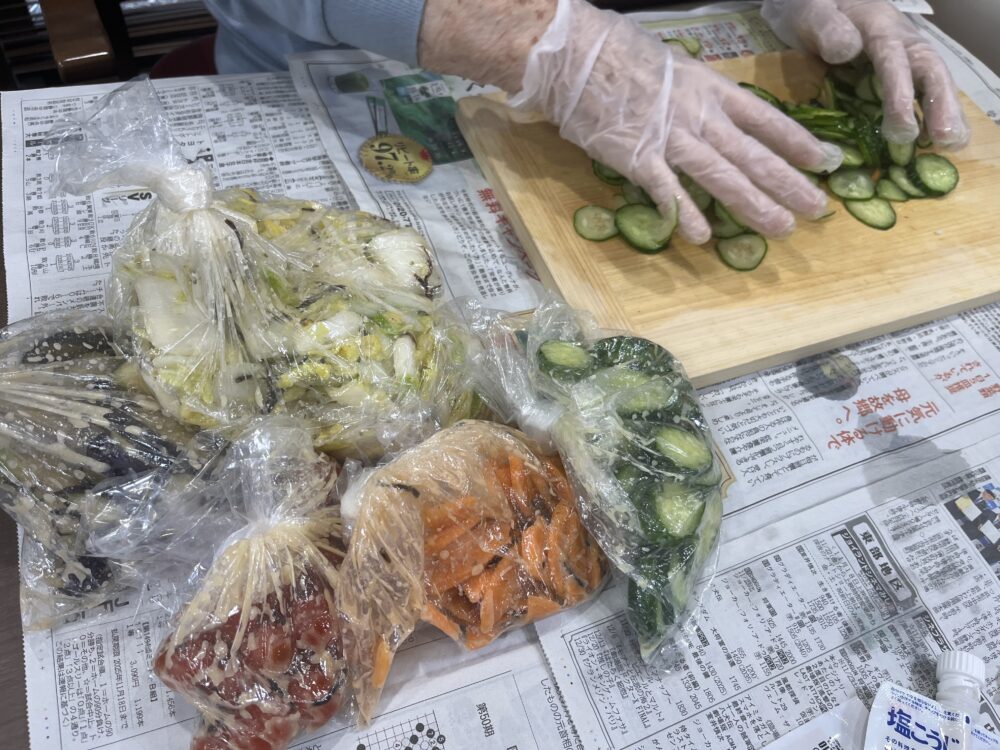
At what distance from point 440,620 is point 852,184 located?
1428 millimetres

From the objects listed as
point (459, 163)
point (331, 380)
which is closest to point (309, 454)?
point (331, 380)

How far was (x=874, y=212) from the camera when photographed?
1762mm

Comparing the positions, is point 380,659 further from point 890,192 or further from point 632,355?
point 890,192

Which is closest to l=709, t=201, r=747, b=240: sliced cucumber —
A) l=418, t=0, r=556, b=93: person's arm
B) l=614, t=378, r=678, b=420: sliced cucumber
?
l=418, t=0, r=556, b=93: person's arm

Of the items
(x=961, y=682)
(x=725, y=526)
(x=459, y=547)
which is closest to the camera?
(x=459, y=547)

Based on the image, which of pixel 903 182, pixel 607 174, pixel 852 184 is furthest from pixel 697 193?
pixel 903 182

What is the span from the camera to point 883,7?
6.28 ft

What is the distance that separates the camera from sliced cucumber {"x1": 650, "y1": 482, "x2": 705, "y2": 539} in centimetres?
106

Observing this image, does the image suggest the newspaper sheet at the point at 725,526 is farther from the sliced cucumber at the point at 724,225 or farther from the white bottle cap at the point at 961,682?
the sliced cucumber at the point at 724,225

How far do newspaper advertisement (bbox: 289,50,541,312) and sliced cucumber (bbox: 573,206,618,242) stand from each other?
143mm

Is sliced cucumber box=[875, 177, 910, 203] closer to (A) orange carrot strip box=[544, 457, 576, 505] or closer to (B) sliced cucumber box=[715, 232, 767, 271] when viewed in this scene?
(B) sliced cucumber box=[715, 232, 767, 271]

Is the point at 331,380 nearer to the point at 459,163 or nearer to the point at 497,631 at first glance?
the point at 497,631

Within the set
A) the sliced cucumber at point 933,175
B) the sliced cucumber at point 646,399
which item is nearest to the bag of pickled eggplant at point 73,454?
the sliced cucumber at point 646,399

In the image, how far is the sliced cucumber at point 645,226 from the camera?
1600 millimetres
